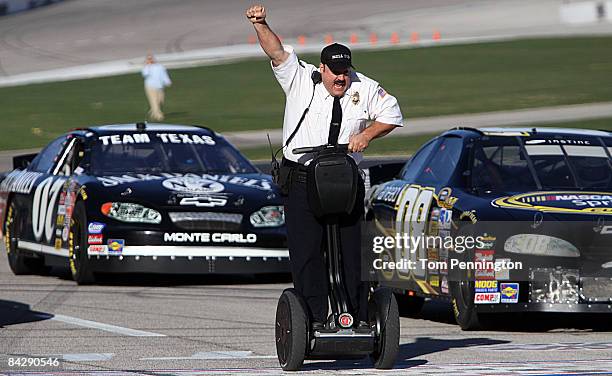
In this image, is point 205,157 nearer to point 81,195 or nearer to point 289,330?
point 81,195

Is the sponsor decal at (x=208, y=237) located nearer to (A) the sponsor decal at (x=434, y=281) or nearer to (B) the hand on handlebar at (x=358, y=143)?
(A) the sponsor decal at (x=434, y=281)

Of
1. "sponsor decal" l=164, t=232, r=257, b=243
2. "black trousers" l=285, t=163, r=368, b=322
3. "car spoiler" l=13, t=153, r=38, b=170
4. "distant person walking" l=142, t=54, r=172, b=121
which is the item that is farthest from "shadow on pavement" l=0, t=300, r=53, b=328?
"distant person walking" l=142, t=54, r=172, b=121

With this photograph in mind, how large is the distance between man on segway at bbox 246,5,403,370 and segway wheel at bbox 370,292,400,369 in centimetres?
10

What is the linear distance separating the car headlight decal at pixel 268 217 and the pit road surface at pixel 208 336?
56 cm

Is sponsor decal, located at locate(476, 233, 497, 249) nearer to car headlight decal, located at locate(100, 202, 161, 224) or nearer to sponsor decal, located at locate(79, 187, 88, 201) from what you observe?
car headlight decal, located at locate(100, 202, 161, 224)

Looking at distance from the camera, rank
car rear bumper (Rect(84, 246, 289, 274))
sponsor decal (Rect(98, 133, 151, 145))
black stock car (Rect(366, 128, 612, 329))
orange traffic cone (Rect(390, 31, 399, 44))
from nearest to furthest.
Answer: black stock car (Rect(366, 128, 612, 329)) → car rear bumper (Rect(84, 246, 289, 274)) → sponsor decal (Rect(98, 133, 151, 145)) → orange traffic cone (Rect(390, 31, 399, 44))

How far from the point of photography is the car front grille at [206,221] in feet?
42.2

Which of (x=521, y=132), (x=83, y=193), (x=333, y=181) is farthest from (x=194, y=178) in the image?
(x=333, y=181)

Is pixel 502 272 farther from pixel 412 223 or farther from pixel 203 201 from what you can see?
pixel 203 201

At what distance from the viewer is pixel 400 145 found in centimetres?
2661

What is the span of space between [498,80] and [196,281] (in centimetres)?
2623

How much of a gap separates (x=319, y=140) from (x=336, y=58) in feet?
1.40

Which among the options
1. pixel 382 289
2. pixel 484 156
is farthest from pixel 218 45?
pixel 382 289

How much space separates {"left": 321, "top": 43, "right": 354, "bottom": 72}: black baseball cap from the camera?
7.51 m
